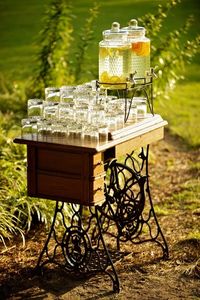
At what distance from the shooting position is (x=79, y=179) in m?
4.75

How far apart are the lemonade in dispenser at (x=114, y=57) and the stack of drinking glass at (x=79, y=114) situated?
15 centimetres

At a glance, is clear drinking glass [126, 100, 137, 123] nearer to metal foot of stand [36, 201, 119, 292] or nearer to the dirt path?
metal foot of stand [36, 201, 119, 292]

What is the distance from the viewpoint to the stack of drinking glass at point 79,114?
479 cm

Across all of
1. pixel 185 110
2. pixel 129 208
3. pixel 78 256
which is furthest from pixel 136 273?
pixel 185 110

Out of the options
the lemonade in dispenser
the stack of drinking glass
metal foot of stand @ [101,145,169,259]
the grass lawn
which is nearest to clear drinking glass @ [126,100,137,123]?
the stack of drinking glass

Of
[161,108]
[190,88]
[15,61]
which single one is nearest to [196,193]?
[161,108]

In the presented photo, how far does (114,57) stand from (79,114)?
1.35 feet

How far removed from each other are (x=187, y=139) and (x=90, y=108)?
3881 millimetres

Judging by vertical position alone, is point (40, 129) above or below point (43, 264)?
above

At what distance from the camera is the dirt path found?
16.2 ft

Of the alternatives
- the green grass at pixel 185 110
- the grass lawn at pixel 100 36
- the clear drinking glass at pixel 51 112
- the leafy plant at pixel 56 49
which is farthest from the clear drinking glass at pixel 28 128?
the grass lawn at pixel 100 36

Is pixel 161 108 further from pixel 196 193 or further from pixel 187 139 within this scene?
pixel 196 193

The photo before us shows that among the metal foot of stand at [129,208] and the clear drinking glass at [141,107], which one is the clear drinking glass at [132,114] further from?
the metal foot of stand at [129,208]

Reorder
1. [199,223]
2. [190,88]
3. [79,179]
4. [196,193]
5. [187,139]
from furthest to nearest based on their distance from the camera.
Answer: [190,88], [187,139], [196,193], [199,223], [79,179]
